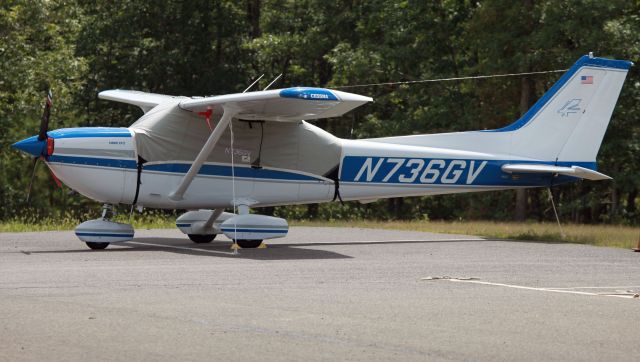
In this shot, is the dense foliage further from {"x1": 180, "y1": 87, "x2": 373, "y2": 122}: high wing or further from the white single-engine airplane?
{"x1": 180, "y1": 87, "x2": 373, "y2": 122}: high wing

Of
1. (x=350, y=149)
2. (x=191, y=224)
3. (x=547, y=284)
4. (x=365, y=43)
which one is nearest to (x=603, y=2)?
(x=365, y=43)

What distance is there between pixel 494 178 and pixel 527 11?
14.3m

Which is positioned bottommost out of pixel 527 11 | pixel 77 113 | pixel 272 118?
pixel 77 113

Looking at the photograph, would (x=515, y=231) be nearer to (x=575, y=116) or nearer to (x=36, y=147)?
(x=575, y=116)

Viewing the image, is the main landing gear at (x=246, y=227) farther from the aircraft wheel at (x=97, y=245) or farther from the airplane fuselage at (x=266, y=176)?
the aircraft wheel at (x=97, y=245)

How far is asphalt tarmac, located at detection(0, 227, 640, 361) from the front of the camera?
7.68 metres

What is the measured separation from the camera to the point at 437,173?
2033 centimetres

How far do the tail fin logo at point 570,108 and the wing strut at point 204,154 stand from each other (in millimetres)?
7116

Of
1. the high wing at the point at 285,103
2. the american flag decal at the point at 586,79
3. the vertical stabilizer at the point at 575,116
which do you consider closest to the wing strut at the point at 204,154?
the high wing at the point at 285,103

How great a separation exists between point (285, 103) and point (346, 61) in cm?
2108

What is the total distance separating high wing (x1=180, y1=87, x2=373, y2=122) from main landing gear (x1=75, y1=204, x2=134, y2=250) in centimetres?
239

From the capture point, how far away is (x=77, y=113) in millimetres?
42250

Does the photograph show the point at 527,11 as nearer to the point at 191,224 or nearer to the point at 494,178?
the point at 494,178

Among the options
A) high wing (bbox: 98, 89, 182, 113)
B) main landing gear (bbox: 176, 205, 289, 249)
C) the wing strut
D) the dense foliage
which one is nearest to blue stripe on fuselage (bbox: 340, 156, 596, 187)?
main landing gear (bbox: 176, 205, 289, 249)
